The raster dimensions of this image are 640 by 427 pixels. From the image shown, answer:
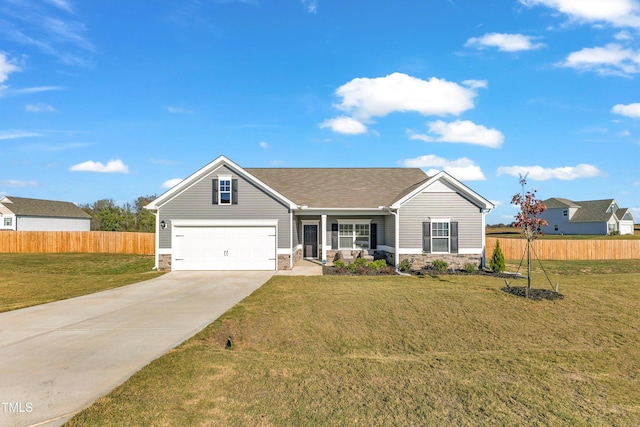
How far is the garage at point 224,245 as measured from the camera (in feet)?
56.3

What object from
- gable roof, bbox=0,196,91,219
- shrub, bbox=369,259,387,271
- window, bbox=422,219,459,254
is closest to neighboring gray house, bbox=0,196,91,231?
gable roof, bbox=0,196,91,219

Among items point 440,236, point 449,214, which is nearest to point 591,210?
point 449,214

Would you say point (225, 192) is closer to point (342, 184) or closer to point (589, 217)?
point (342, 184)

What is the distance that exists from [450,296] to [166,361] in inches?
335

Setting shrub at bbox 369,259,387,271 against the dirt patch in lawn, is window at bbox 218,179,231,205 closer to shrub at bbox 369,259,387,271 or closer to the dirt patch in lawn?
shrub at bbox 369,259,387,271

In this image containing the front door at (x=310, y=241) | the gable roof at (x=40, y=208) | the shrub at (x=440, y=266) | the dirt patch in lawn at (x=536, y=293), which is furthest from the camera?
the gable roof at (x=40, y=208)

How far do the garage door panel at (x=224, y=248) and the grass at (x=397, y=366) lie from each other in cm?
637

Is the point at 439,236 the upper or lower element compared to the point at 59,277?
upper

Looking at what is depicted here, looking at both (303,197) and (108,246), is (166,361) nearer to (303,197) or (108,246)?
(303,197)

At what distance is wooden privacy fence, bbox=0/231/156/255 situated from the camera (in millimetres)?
29391

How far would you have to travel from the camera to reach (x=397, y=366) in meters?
6.00

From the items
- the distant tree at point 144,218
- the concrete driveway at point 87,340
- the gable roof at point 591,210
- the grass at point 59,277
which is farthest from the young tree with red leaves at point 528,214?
the gable roof at point 591,210

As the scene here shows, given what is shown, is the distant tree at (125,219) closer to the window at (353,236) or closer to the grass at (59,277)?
the grass at (59,277)

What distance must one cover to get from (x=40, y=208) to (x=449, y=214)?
49421 millimetres
